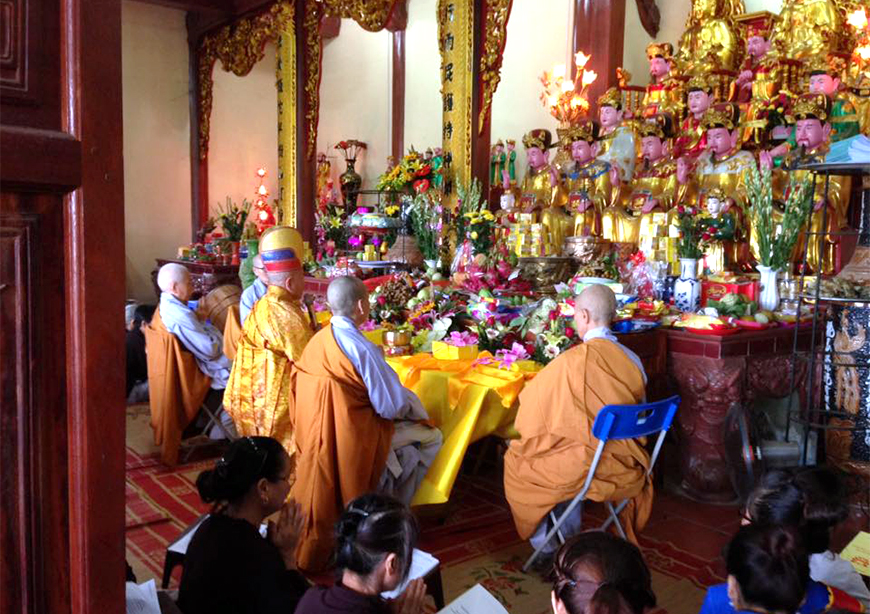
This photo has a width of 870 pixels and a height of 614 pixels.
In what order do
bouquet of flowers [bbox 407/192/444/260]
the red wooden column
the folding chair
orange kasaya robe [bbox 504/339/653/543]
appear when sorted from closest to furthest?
the folding chair
orange kasaya robe [bbox 504/339/653/543]
bouquet of flowers [bbox 407/192/444/260]
the red wooden column

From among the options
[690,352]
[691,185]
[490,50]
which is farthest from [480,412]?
[490,50]

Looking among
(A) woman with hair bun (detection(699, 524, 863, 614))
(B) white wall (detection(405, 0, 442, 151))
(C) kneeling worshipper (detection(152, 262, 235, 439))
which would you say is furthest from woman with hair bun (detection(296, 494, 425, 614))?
(B) white wall (detection(405, 0, 442, 151))

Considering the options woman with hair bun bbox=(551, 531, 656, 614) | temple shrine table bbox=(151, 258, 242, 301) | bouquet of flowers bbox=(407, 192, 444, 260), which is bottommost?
woman with hair bun bbox=(551, 531, 656, 614)

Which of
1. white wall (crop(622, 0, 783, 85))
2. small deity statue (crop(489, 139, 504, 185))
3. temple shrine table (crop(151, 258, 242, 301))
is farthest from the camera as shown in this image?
small deity statue (crop(489, 139, 504, 185))

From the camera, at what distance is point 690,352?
12.7 ft

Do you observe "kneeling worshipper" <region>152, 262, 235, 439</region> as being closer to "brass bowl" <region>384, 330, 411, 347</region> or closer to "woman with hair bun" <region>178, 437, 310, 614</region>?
"brass bowl" <region>384, 330, 411, 347</region>

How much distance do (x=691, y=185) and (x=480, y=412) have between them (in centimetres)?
403

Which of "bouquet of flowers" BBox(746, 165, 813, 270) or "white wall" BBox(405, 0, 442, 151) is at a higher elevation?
"white wall" BBox(405, 0, 442, 151)

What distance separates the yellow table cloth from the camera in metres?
3.29

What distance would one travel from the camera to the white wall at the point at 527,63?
9508 mm

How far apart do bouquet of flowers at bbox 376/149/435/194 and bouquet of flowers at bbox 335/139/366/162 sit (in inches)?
185

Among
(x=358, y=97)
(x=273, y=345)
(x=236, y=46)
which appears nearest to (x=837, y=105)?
(x=273, y=345)

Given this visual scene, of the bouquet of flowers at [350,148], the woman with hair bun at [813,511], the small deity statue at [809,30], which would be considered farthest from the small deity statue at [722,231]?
the bouquet of flowers at [350,148]

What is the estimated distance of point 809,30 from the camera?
23.7ft
